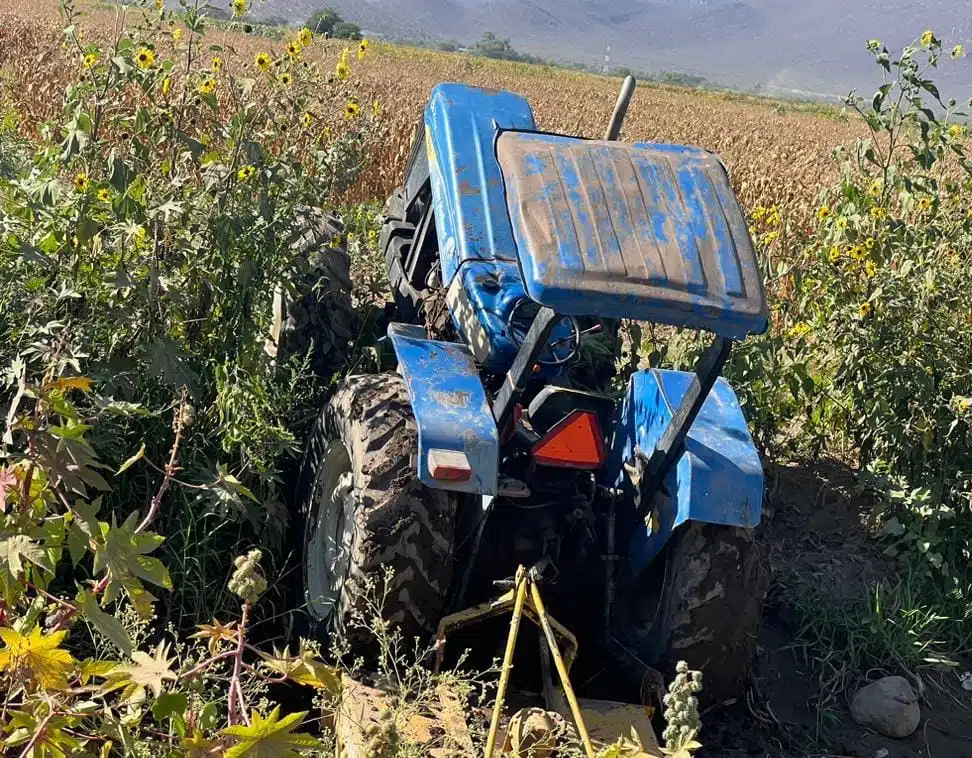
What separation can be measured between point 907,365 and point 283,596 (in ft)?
9.93

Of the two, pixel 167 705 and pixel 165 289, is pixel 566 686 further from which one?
pixel 165 289

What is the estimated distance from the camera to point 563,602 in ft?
12.2

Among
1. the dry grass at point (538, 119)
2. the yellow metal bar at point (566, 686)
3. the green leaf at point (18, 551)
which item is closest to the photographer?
the green leaf at point (18, 551)

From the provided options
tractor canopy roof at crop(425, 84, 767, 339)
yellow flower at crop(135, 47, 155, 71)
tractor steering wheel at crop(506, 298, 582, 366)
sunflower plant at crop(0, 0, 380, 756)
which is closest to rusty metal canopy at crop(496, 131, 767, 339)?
tractor canopy roof at crop(425, 84, 767, 339)

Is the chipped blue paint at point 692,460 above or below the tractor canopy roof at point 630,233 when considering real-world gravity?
below

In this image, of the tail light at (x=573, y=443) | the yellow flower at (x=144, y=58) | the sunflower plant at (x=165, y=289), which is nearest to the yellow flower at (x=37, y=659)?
the sunflower plant at (x=165, y=289)

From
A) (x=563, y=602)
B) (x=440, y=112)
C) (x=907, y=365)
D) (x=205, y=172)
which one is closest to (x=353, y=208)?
(x=440, y=112)

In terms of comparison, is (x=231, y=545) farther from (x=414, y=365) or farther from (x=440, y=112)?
(x=440, y=112)

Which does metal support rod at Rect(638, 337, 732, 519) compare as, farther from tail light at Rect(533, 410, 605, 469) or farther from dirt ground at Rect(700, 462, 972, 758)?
dirt ground at Rect(700, 462, 972, 758)

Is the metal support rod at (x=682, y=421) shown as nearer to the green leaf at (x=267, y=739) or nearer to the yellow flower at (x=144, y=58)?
the green leaf at (x=267, y=739)

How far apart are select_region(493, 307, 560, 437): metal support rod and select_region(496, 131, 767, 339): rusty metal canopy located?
19 centimetres

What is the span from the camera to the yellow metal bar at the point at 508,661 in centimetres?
245

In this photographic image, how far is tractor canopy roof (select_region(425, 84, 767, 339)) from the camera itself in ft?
9.41

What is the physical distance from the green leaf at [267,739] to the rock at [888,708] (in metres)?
2.71
